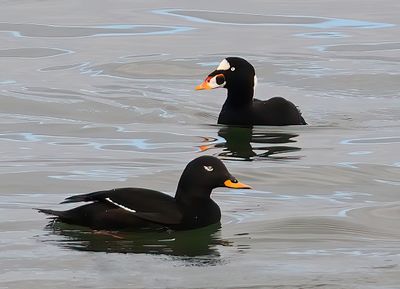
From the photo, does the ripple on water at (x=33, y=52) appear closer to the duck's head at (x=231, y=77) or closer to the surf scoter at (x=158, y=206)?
the duck's head at (x=231, y=77)

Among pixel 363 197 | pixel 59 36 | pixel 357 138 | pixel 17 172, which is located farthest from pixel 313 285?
pixel 59 36

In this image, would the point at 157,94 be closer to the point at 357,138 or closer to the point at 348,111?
the point at 348,111

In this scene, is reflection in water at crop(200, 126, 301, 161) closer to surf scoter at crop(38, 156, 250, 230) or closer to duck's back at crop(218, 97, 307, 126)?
duck's back at crop(218, 97, 307, 126)

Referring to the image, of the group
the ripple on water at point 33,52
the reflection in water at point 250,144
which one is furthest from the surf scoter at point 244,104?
the ripple on water at point 33,52

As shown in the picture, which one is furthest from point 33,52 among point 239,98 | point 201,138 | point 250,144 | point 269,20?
point 250,144

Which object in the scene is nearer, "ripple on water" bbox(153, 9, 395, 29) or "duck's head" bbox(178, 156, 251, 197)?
"duck's head" bbox(178, 156, 251, 197)

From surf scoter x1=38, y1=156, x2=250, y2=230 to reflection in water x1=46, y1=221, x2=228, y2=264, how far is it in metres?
0.06

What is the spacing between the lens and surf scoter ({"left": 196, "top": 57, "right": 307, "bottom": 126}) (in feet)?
56.7

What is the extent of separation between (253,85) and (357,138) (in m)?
Answer: 1.69

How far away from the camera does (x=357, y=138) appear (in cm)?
1653

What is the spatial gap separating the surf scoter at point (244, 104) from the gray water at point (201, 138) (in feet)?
0.73

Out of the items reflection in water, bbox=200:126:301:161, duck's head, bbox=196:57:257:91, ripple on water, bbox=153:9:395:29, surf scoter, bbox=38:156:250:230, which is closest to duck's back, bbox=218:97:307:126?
reflection in water, bbox=200:126:301:161

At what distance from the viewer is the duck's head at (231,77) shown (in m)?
17.5

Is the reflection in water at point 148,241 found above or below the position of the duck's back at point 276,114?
below
